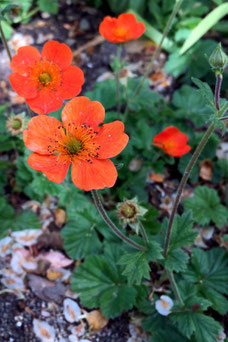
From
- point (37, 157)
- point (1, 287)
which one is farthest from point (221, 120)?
point (1, 287)

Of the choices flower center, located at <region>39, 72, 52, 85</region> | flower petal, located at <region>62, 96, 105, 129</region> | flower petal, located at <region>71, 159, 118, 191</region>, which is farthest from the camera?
flower center, located at <region>39, 72, 52, 85</region>

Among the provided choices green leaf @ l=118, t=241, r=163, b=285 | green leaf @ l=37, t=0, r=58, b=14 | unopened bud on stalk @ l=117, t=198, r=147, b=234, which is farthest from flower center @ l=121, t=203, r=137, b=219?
green leaf @ l=37, t=0, r=58, b=14

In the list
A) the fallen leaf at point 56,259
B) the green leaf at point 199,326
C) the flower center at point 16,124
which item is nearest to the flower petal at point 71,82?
the flower center at point 16,124

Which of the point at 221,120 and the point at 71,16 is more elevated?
the point at 221,120

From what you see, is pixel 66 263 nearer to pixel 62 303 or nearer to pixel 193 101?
pixel 62 303

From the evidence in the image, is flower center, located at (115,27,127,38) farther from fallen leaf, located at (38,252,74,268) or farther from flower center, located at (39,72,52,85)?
fallen leaf, located at (38,252,74,268)

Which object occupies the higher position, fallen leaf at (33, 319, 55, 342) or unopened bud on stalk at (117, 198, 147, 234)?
unopened bud on stalk at (117, 198, 147, 234)

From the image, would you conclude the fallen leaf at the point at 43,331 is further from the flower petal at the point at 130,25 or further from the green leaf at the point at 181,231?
the flower petal at the point at 130,25
